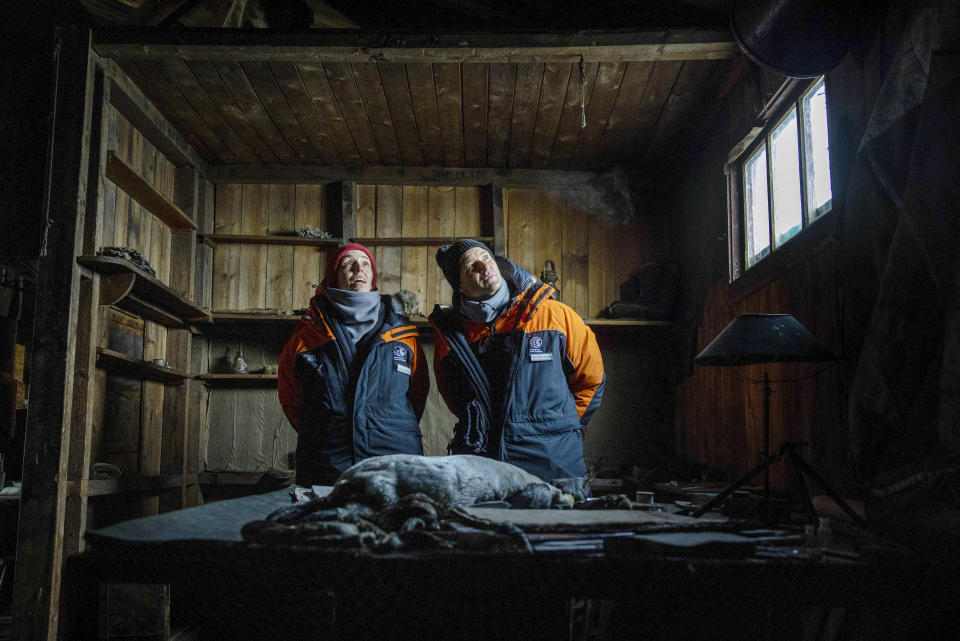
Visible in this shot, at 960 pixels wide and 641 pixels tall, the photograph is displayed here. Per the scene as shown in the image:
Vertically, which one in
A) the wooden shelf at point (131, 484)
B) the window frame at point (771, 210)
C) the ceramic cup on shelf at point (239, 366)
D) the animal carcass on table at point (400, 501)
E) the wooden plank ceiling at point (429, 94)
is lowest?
the wooden shelf at point (131, 484)

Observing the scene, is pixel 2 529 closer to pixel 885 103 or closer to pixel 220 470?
pixel 220 470

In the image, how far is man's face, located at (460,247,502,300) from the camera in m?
3.14

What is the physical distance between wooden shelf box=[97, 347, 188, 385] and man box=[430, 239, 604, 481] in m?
2.13

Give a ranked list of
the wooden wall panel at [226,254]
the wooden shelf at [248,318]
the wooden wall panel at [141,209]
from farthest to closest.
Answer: the wooden wall panel at [226,254], the wooden shelf at [248,318], the wooden wall panel at [141,209]

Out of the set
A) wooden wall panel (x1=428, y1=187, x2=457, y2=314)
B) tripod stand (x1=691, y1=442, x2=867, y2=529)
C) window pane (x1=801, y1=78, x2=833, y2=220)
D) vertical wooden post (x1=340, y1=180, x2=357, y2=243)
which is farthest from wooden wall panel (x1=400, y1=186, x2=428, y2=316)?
tripod stand (x1=691, y1=442, x2=867, y2=529)

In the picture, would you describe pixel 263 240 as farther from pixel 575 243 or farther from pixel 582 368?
pixel 582 368

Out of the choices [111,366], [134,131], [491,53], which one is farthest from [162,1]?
[111,366]

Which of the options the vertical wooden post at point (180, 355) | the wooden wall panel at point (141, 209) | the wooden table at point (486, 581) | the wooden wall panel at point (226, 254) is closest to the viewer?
the wooden table at point (486, 581)

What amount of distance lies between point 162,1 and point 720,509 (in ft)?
12.7

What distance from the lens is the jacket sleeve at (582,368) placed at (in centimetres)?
315

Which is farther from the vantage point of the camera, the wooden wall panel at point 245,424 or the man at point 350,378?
the wooden wall panel at point 245,424

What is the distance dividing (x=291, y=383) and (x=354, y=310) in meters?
0.49

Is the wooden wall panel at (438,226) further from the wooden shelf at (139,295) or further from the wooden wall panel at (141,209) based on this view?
the wooden wall panel at (141,209)

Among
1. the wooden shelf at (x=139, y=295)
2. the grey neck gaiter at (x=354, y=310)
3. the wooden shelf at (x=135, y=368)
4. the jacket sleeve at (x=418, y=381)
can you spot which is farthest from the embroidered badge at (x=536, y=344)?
the wooden shelf at (x=135, y=368)
